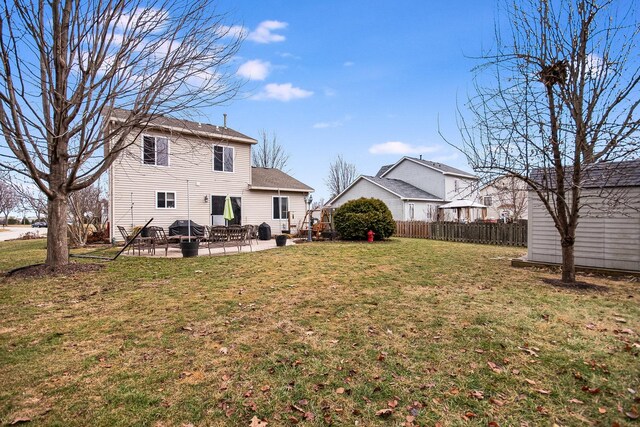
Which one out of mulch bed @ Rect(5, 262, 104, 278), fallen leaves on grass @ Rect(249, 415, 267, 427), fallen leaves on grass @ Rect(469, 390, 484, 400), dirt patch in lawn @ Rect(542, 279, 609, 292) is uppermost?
mulch bed @ Rect(5, 262, 104, 278)

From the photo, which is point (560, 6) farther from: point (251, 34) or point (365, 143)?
point (365, 143)

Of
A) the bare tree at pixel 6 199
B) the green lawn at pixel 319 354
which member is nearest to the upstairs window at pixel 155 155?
the green lawn at pixel 319 354

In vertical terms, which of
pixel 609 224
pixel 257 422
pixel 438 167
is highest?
pixel 438 167

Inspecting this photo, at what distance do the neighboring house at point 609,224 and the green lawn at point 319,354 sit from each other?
1793mm

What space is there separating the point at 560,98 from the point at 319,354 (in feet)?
22.8

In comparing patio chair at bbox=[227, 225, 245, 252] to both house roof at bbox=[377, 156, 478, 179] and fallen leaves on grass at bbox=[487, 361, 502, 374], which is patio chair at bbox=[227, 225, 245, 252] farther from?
house roof at bbox=[377, 156, 478, 179]

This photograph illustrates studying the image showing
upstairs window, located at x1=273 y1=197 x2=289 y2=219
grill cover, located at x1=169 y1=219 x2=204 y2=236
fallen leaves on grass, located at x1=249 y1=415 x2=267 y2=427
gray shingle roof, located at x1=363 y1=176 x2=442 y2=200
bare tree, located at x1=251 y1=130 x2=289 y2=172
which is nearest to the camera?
fallen leaves on grass, located at x1=249 y1=415 x2=267 y2=427

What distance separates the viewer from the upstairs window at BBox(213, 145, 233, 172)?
1848cm

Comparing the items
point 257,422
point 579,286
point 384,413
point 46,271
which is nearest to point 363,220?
point 579,286

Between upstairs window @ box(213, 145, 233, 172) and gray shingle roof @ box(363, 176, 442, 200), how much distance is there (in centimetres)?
1196

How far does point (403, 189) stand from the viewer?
26.8 metres

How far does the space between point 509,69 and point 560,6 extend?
1328 mm

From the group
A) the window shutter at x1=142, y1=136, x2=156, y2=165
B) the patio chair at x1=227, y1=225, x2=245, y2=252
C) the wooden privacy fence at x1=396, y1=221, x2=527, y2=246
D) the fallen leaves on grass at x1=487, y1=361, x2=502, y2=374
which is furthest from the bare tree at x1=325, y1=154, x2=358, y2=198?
the fallen leaves on grass at x1=487, y1=361, x2=502, y2=374

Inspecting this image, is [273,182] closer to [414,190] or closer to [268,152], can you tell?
[414,190]
